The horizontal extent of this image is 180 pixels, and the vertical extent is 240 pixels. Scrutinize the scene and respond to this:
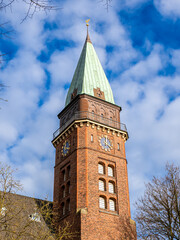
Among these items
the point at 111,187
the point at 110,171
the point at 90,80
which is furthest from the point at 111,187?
the point at 90,80

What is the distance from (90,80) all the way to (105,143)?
9.77 metres

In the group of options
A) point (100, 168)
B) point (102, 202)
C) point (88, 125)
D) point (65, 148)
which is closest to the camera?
point (102, 202)

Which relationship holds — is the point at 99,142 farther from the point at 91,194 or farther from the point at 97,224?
the point at 97,224

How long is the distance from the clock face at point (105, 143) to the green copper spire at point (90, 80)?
255 inches

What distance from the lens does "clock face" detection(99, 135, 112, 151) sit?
36.2 metres

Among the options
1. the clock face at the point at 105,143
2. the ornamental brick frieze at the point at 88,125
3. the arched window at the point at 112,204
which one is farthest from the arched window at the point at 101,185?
the ornamental brick frieze at the point at 88,125

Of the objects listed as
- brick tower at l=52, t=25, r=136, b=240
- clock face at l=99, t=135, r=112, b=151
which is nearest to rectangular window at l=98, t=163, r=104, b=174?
brick tower at l=52, t=25, r=136, b=240

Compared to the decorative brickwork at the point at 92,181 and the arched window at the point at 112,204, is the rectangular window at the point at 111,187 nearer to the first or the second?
the decorative brickwork at the point at 92,181

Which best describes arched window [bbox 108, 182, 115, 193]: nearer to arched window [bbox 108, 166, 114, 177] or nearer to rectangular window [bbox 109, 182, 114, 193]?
rectangular window [bbox 109, 182, 114, 193]

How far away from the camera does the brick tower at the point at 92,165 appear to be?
30.8m

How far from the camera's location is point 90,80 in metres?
42.7

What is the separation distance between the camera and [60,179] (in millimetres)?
36656

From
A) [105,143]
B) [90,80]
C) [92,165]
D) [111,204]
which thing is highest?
[90,80]

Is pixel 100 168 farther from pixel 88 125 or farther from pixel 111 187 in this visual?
pixel 88 125
